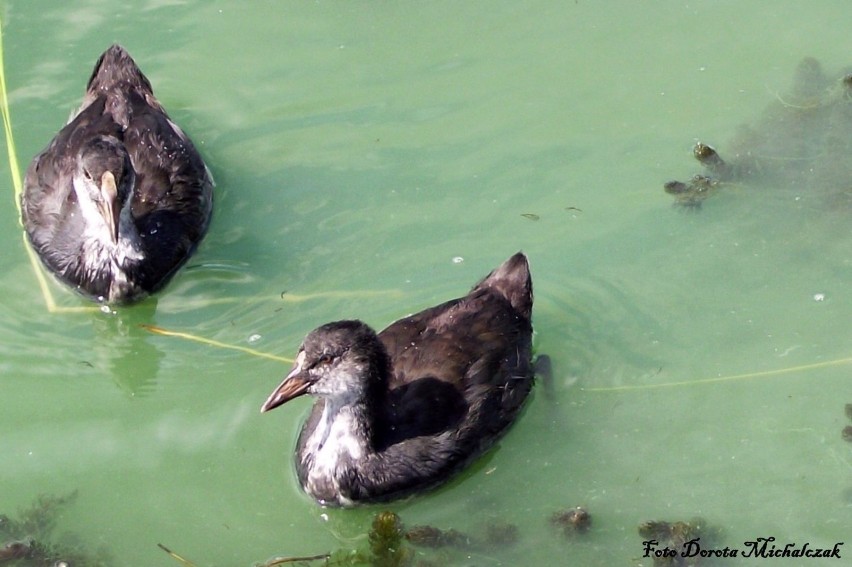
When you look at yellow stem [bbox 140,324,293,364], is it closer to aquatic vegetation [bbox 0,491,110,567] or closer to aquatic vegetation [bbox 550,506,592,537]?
aquatic vegetation [bbox 0,491,110,567]

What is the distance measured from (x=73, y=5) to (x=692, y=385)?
6.03 metres

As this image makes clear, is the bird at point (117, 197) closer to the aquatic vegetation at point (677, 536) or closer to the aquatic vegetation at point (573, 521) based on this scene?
the aquatic vegetation at point (573, 521)

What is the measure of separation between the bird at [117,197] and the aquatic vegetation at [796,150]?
3423mm

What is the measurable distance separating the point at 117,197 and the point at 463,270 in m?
2.30

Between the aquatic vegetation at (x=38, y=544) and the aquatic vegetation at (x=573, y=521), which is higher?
the aquatic vegetation at (x=38, y=544)

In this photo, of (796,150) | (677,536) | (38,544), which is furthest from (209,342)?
(796,150)

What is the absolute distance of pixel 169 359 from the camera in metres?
8.56

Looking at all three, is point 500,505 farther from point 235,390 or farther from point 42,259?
point 42,259

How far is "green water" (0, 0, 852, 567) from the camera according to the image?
7758 millimetres

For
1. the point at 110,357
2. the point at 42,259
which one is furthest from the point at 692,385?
the point at 42,259

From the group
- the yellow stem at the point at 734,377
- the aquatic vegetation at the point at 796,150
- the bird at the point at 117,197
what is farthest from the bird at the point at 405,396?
the aquatic vegetation at the point at 796,150

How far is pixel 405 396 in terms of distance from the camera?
7.79 m

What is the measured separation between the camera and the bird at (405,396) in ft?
24.5

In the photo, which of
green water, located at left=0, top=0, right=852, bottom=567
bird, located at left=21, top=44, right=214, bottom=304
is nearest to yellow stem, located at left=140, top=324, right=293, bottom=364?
green water, located at left=0, top=0, right=852, bottom=567
